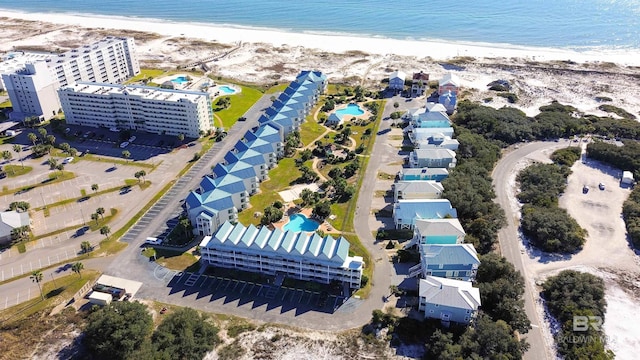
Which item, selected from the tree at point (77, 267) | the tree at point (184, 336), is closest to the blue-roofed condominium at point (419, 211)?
the tree at point (184, 336)

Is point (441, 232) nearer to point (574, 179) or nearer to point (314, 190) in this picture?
point (314, 190)

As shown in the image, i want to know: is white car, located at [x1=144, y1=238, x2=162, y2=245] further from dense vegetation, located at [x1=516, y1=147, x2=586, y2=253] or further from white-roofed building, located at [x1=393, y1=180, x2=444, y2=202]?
dense vegetation, located at [x1=516, y1=147, x2=586, y2=253]

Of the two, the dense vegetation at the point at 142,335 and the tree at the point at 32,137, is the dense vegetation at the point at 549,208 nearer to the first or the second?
the dense vegetation at the point at 142,335

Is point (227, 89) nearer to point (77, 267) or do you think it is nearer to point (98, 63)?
point (98, 63)

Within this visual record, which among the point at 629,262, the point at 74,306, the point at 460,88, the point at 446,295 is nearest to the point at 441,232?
the point at 446,295

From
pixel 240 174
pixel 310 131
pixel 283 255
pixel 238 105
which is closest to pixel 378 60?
pixel 238 105
